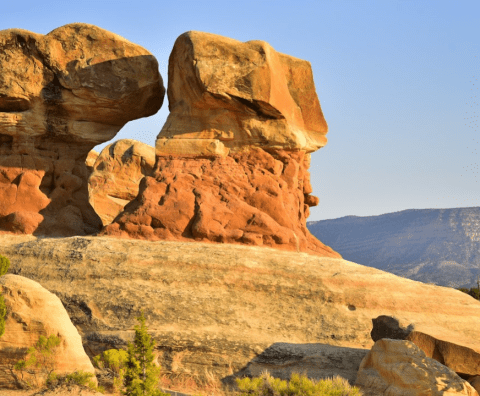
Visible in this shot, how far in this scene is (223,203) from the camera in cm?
2036

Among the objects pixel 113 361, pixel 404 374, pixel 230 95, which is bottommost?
pixel 113 361

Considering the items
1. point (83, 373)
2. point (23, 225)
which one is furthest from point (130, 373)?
point (23, 225)

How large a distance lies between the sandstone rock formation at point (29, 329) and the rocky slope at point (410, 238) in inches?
4207

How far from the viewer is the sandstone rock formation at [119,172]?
1399 inches

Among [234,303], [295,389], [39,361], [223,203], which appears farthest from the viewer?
[223,203]

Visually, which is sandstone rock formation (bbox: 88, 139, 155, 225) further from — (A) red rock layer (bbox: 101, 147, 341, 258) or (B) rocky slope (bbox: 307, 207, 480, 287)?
(B) rocky slope (bbox: 307, 207, 480, 287)

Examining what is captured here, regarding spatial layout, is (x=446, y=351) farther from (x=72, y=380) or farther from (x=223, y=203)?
(x=72, y=380)

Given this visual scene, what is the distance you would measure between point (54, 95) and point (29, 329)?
11113mm

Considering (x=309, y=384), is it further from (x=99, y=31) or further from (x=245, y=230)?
(x=99, y=31)

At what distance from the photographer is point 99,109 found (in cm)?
2333

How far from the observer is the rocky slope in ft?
422

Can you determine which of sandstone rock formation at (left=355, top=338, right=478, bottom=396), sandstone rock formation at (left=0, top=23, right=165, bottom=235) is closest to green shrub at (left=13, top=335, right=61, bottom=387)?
sandstone rock formation at (left=355, top=338, right=478, bottom=396)

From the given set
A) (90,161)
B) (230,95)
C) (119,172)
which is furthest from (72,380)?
(90,161)

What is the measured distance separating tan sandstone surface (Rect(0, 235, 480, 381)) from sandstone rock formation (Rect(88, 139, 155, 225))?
648 inches
